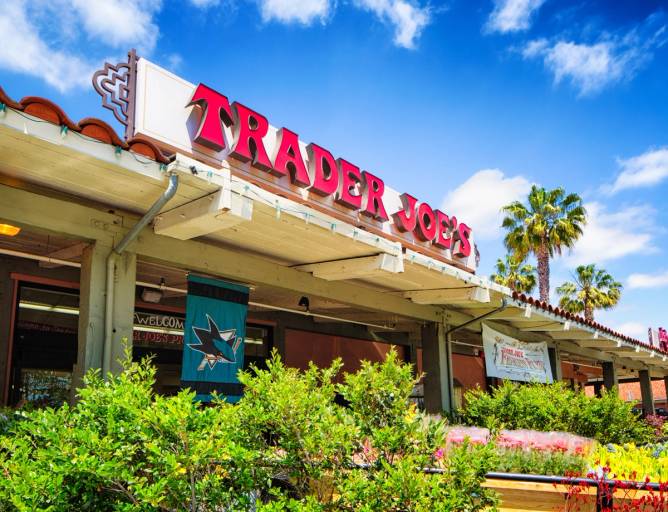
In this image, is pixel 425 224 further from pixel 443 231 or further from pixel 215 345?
pixel 215 345

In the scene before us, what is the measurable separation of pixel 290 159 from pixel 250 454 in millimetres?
5954

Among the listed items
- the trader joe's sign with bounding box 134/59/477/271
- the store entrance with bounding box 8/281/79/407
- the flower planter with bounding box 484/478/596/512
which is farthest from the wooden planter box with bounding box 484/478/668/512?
the store entrance with bounding box 8/281/79/407

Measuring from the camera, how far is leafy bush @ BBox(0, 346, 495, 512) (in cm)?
305

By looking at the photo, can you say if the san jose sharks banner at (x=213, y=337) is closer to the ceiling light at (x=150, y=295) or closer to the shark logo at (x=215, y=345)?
the shark logo at (x=215, y=345)

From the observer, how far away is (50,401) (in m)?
9.52

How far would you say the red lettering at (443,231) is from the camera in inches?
485

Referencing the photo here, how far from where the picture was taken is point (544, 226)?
29.0 metres

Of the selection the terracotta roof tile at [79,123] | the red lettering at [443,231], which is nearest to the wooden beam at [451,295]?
the red lettering at [443,231]

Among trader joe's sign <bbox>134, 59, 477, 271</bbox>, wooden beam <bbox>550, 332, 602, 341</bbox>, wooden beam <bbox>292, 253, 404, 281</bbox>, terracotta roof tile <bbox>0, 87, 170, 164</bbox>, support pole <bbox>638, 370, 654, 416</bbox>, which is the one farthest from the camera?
support pole <bbox>638, 370, 654, 416</bbox>

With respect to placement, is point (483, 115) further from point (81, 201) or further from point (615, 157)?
point (81, 201)

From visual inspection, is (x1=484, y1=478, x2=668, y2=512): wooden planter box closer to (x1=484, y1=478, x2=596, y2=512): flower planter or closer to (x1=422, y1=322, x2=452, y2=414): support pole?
(x1=484, y1=478, x2=596, y2=512): flower planter

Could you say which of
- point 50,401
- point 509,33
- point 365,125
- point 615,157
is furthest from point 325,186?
point 615,157

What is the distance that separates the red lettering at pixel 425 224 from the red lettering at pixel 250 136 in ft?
14.1

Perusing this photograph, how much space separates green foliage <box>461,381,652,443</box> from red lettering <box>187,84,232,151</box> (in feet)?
18.7
